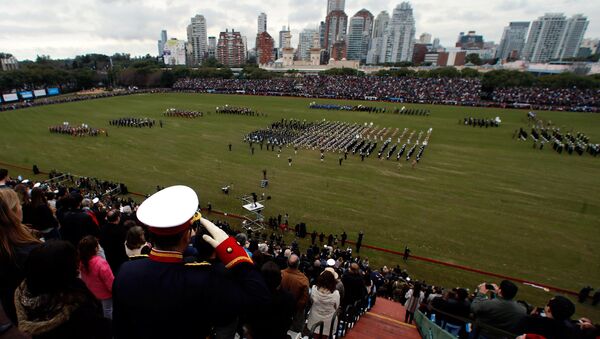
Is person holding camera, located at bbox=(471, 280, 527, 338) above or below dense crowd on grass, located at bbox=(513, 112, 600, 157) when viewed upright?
above

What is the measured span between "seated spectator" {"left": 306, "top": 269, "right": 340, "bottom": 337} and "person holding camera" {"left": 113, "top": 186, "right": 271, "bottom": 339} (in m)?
3.16

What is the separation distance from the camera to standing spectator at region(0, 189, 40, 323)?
351cm

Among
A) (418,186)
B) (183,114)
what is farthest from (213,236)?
(183,114)

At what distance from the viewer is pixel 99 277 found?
14.0ft

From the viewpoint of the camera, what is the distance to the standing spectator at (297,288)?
484 cm

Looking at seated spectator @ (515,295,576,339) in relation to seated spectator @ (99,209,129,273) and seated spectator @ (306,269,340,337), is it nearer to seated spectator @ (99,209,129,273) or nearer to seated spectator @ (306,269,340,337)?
seated spectator @ (306,269,340,337)

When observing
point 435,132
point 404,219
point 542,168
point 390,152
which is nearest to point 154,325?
point 404,219

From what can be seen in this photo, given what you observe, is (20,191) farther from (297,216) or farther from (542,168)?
(542,168)

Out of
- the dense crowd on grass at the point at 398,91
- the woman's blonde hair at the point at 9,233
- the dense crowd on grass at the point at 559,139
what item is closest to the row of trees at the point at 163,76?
the dense crowd on grass at the point at 398,91

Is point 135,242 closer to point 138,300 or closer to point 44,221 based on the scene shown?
point 44,221

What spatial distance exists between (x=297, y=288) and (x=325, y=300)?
0.79 meters

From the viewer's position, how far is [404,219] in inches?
765

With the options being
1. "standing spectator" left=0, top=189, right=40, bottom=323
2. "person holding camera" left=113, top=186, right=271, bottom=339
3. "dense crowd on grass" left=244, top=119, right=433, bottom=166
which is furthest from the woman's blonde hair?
"dense crowd on grass" left=244, top=119, right=433, bottom=166

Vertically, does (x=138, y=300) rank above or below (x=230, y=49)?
below
